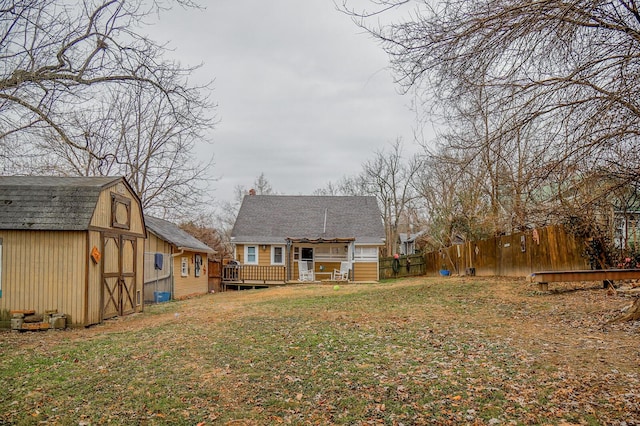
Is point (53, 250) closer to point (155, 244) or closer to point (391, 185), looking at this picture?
point (155, 244)

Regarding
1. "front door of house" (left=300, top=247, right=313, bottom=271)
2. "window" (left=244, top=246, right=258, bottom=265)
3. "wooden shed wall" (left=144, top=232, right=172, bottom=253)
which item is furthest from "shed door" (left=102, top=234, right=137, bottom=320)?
"front door of house" (left=300, top=247, right=313, bottom=271)

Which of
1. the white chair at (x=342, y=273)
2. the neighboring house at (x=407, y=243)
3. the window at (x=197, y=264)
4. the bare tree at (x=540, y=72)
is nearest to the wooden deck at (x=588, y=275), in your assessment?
the bare tree at (x=540, y=72)

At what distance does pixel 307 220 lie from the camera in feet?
94.2

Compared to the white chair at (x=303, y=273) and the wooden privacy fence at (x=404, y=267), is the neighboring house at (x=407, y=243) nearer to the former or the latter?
the wooden privacy fence at (x=404, y=267)

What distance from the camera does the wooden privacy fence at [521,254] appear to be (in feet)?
43.9

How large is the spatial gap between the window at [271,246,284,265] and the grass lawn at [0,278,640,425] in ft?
51.9

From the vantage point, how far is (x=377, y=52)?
5402mm

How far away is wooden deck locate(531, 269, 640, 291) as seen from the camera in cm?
1067

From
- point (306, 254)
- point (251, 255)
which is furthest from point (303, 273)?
point (251, 255)

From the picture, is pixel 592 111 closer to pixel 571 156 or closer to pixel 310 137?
pixel 571 156

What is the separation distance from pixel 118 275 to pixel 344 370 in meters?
8.88

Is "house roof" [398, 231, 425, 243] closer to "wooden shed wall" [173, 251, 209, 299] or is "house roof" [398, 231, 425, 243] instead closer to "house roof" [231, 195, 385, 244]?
"house roof" [231, 195, 385, 244]

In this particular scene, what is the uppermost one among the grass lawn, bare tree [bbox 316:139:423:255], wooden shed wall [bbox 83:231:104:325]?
bare tree [bbox 316:139:423:255]

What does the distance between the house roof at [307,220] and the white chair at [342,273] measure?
1.58 meters
